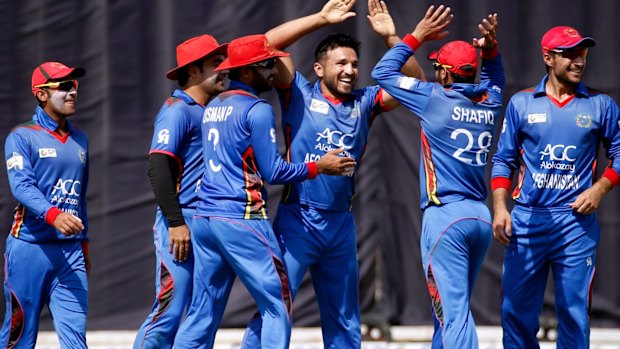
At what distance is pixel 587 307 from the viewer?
710cm

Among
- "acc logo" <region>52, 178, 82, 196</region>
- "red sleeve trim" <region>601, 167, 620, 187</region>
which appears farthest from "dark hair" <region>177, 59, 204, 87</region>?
"red sleeve trim" <region>601, 167, 620, 187</region>

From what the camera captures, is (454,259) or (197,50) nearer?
(454,259)

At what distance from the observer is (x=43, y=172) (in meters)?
7.22

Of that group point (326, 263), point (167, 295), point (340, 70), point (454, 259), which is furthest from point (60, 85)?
point (454, 259)

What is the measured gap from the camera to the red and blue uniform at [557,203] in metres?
7.05

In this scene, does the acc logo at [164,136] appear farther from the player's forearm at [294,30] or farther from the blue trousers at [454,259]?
the blue trousers at [454,259]

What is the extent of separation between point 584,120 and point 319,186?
5.56 ft

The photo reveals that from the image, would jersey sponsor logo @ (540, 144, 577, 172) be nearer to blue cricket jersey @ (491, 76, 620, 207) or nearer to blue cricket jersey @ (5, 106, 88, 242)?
blue cricket jersey @ (491, 76, 620, 207)

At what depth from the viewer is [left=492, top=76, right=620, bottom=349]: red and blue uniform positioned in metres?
7.05

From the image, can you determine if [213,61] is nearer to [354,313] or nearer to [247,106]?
[247,106]

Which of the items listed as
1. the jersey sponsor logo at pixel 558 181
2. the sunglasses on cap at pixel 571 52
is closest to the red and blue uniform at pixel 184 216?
the jersey sponsor logo at pixel 558 181

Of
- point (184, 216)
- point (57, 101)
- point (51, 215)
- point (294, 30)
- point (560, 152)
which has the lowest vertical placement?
point (184, 216)

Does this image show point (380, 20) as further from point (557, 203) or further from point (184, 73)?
point (557, 203)

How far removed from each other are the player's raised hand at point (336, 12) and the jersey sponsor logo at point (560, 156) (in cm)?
151
